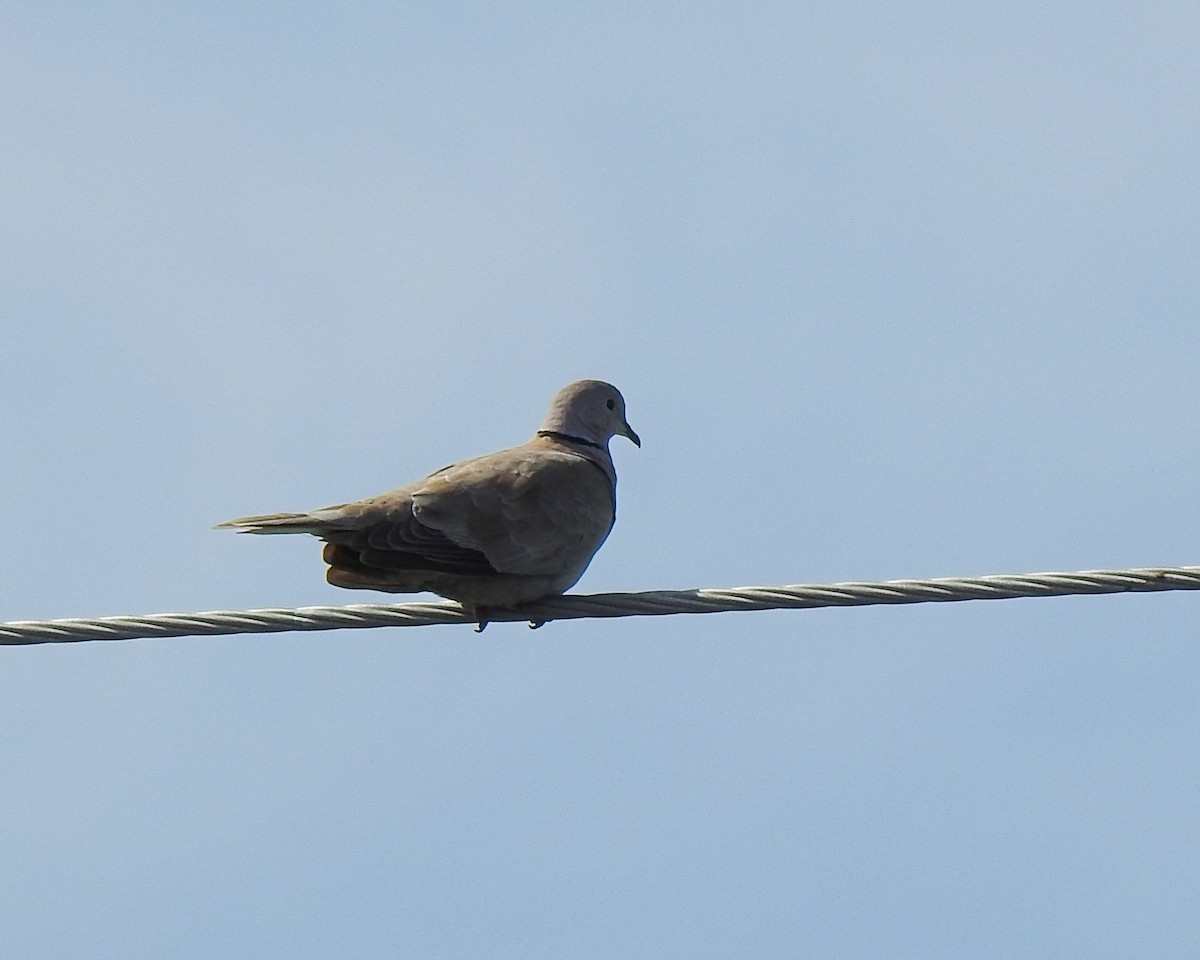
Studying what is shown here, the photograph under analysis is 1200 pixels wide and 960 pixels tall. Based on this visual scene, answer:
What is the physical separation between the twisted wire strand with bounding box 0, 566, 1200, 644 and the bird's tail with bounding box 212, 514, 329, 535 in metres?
0.73

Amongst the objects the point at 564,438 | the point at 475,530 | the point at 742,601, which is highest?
the point at 564,438

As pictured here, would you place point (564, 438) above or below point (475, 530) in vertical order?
above

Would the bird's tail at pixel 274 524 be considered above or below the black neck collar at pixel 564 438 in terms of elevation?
below

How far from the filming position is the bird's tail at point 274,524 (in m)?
6.11

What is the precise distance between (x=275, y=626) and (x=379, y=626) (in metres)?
0.36

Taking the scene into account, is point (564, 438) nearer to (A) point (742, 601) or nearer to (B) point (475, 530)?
(B) point (475, 530)

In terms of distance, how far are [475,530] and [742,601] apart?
53.5 inches

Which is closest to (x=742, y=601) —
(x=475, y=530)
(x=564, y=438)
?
(x=475, y=530)

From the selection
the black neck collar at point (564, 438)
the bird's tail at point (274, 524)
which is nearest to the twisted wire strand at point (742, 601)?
the bird's tail at point (274, 524)

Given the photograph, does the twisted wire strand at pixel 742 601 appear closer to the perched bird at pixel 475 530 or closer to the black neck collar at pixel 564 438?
the perched bird at pixel 475 530

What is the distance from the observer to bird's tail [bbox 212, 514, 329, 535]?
611 centimetres

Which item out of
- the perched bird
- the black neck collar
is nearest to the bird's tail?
the perched bird

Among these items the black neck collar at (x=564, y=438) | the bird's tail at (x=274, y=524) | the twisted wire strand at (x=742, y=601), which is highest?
the black neck collar at (x=564, y=438)

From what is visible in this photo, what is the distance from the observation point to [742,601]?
544 cm
